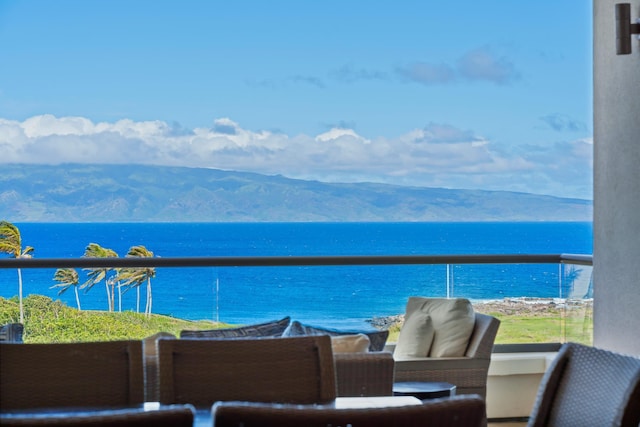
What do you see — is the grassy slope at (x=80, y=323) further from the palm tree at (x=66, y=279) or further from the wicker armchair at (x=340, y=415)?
the wicker armchair at (x=340, y=415)

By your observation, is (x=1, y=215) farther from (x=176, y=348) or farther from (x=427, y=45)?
(x=176, y=348)

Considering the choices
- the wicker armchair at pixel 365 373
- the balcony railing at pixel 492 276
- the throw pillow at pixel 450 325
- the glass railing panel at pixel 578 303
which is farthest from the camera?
the glass railing panel at pixel 578 303

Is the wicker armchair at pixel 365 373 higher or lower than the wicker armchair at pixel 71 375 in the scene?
lower

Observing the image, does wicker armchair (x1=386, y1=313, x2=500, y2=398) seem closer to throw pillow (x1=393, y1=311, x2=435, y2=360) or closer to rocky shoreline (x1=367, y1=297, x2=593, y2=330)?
throw pillow (x1=393, y1=311, x2=435, y2=360)

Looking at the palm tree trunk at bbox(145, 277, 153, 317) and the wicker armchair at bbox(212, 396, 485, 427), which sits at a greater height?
the wicker armchair at bbox(212, 396, 485, 427)

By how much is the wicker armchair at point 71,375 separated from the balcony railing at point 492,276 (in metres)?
3.19

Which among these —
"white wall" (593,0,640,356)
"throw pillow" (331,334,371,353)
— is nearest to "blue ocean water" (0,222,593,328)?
"throw pillow" (331,334,371,353)

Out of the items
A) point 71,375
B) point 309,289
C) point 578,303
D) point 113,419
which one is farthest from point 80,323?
point 113,419

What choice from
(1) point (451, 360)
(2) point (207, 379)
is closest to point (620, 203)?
(1) point (451, 360)

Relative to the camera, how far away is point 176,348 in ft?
8.08

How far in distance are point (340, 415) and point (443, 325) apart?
3975 millimetres

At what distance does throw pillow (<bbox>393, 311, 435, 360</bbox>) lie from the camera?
5434 mm

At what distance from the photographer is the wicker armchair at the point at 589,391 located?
213 centimetres

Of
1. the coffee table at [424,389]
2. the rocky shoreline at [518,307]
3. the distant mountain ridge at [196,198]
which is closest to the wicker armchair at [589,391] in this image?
the coffee table at [424,389]
